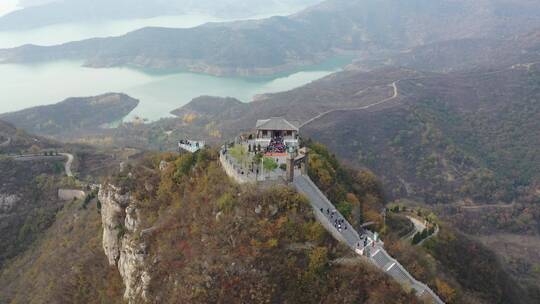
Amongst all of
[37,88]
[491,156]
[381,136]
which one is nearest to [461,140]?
[491,156]

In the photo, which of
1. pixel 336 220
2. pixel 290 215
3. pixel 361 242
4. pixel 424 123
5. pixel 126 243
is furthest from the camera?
pixel 424 123

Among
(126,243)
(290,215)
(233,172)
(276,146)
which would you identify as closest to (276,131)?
(276,146)

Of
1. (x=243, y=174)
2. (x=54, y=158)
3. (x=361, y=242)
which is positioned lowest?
(x=54, y=158)

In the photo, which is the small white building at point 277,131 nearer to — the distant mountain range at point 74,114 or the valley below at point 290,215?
the valley below at point 290,215

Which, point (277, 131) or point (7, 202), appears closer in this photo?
point (277, 131)

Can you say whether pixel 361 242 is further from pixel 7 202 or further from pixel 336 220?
pixel 7 202

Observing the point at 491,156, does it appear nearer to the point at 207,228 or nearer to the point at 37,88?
the point at 207,228

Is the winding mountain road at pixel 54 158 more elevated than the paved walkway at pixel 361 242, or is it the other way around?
the paved walkway at pixel 361 242

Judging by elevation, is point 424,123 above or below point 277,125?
below

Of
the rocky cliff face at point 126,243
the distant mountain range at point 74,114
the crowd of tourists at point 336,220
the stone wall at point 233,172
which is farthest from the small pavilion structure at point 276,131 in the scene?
the distant mountain range at point 74,114
